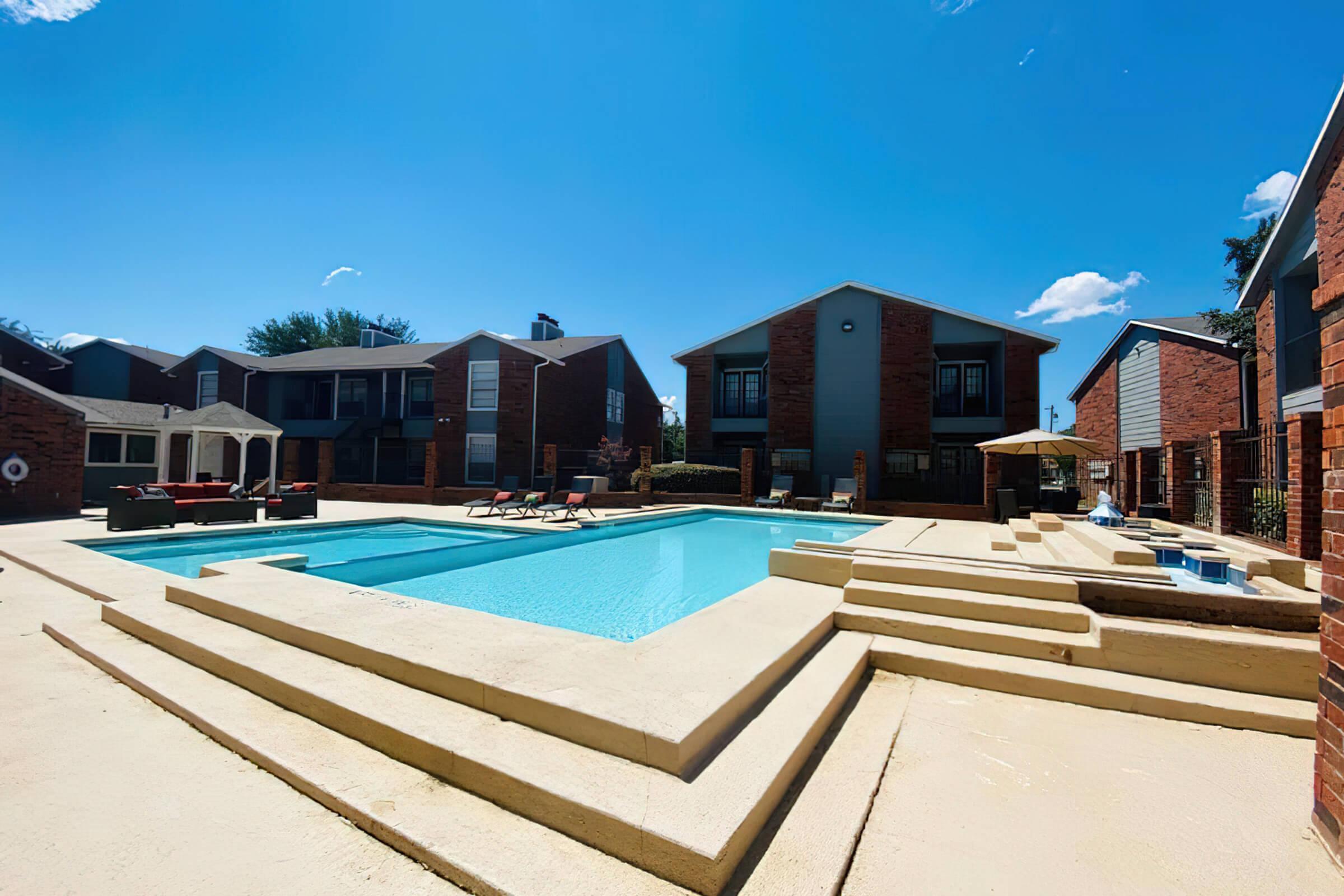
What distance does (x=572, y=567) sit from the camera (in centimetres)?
913

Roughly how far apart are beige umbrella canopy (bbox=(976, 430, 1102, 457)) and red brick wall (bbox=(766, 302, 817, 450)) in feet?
27.9

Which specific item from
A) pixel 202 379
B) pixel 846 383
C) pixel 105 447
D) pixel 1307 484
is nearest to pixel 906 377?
pixel 846 383

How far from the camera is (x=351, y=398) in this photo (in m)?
25.9

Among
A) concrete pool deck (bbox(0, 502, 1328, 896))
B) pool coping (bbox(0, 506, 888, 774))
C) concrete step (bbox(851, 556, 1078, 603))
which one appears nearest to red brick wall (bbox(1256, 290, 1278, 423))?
concrete pool deck (bbox(0, 502, 1328, 896))

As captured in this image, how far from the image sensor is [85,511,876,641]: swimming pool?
6.76 metres

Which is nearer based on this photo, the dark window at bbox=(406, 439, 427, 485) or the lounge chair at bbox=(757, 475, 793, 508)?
the lounge chair at bbox=(757, 475, 793, 508)

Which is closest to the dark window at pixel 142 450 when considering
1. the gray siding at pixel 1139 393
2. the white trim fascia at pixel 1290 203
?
the white trim fascia at pixel 1290 203

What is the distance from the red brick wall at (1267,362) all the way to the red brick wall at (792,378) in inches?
467

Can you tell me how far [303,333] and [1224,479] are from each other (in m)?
58.8

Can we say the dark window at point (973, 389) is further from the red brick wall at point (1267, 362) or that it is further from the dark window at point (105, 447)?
the dark window at point (105, 447)

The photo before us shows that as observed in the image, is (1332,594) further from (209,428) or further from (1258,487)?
(209,428)

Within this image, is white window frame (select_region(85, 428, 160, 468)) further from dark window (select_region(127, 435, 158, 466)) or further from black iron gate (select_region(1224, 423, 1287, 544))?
black iron gate (select_region(1224, 423, 1287, 544))

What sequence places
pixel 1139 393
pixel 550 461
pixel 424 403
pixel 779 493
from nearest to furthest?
pixel 779 493 < pixel 550 461 < pixel 1139 393 < pixel 424 403

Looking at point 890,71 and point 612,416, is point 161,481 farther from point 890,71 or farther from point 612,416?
point 890,71
